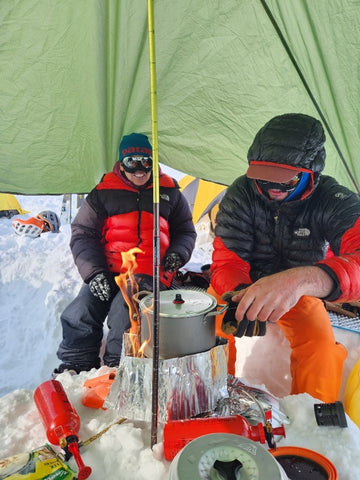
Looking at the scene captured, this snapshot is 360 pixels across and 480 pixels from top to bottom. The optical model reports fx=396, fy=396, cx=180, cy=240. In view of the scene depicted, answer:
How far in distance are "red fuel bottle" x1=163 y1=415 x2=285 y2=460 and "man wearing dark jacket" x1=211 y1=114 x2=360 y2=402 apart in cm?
26

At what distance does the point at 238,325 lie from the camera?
3.28 ft

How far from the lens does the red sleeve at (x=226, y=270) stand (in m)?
1.49

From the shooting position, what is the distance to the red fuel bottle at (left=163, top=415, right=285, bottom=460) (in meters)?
0.75

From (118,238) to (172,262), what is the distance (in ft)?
1.06

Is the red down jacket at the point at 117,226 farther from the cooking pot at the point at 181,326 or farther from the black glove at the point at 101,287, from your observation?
the cooking pot at the point at 181,326

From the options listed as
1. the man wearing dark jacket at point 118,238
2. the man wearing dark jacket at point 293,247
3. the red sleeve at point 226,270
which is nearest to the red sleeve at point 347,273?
the man wearing dark jacket at point 293,247

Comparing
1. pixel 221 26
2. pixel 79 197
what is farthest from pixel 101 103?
pixel 79 197

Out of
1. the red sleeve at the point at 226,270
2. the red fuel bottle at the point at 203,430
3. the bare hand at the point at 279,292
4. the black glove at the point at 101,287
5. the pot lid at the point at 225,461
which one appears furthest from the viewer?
the black glove at the point at 101,287

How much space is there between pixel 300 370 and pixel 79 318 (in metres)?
1.11

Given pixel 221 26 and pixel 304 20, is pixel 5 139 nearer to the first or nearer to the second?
pixel 221 26

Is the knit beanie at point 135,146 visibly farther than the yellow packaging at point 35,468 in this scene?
Yes

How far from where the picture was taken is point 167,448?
0.75m

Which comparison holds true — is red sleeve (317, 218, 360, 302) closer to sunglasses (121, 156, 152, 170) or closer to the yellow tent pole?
the yellow tent pole

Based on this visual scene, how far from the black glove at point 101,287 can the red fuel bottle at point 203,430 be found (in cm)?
121
